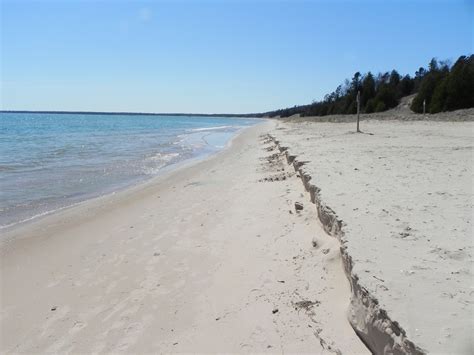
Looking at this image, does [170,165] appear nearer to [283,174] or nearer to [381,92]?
[283,174]

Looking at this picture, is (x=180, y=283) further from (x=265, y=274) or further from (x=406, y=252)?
(x=406, y=252)

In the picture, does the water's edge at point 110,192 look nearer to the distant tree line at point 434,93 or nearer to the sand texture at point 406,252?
the sand texture at point 406,252

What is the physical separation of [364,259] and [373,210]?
63.6 inches

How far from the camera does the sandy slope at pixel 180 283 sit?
328 centimetres

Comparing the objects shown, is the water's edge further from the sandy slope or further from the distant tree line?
the distant tree line

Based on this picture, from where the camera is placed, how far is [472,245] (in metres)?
3.64

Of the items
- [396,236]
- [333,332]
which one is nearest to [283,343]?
[333,332]

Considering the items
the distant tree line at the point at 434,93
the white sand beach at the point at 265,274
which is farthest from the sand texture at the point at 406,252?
the distant tree line at the point at 434,93

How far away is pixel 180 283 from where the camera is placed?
14.4 feet

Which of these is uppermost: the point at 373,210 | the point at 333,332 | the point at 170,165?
the point at 373,210

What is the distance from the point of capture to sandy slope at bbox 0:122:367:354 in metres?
3.28

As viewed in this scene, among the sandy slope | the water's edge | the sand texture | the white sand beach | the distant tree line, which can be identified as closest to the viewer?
the sand texture

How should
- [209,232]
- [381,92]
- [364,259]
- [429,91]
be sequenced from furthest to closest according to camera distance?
[381,92], [429,91], [209,232], [364,259]

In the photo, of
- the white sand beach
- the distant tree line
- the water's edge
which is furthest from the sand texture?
the distant tree line
